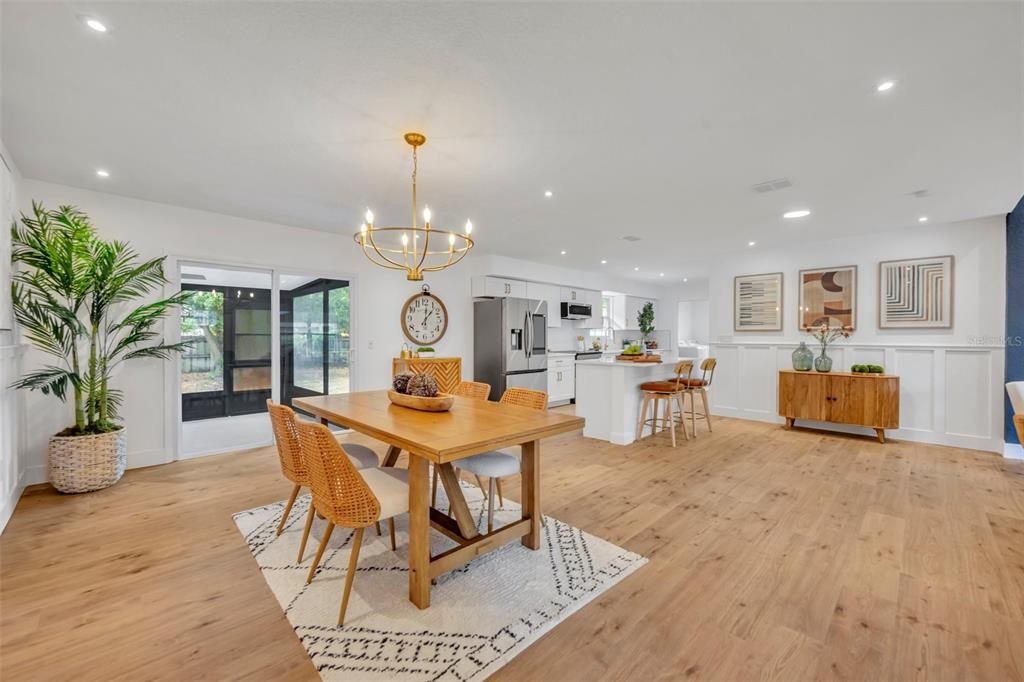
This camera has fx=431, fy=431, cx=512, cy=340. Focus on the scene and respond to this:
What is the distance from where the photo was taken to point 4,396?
268 cm

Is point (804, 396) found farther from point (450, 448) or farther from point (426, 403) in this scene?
point (450, 448)

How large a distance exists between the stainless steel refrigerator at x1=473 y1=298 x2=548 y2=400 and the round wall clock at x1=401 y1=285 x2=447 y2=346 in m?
0.61

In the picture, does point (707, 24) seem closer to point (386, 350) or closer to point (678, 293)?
point (386, 350)

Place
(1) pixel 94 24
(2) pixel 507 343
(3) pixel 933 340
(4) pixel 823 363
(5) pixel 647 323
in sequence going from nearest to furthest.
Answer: (1) pixel 94 24, (3) pixel 933 340, (4) pixel 823 363, (2) pixel 507 343, (5) pixel 647 323

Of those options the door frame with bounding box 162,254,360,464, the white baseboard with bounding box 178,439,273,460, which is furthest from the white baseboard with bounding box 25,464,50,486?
the white baseboard with bounding box 178,439,273,460

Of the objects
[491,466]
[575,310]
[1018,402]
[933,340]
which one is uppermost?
[575,310]

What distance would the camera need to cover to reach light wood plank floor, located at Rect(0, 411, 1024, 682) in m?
1.59

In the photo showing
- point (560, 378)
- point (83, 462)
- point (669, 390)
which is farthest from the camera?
point (560, 378)

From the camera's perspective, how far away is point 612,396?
15.4 feet

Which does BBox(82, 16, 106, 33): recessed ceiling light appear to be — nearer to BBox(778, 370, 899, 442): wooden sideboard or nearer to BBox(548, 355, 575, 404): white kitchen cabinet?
BBox(548, 355, 575, 404): white kitchen cabinet

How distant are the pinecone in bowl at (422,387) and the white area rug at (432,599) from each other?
0.85 m

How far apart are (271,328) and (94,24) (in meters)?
3.31

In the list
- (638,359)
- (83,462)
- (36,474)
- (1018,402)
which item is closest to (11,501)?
(83,462)

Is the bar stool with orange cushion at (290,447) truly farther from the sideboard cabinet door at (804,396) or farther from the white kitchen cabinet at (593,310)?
the white kitchen cabinet at (593,310)
